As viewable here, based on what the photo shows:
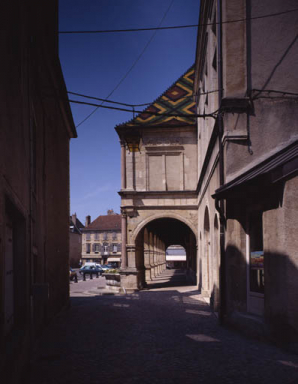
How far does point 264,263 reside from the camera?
A: 7.32 m

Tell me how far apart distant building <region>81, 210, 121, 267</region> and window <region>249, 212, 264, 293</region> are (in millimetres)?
60768

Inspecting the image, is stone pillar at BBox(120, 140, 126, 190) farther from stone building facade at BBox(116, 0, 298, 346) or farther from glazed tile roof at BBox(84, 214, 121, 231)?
glazed tile roof at BBox(84, 214, 121, 231)

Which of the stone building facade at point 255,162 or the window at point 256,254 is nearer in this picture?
the stone building facade at point 255,162

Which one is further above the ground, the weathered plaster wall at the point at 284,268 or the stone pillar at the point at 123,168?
the stone pillar at the point at 123,168

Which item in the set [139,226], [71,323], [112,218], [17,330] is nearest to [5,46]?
[17,330]

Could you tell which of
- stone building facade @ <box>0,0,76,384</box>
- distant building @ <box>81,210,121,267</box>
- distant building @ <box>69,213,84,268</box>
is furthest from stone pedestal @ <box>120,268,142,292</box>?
distant building @ <box>81,210,121,267</box>

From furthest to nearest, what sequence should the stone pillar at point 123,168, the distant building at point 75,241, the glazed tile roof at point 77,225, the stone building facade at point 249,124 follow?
the glazed tile roof at point 77,225
the distant building at point 75,241
the stone pillar at point 123,168
the stone building facade at point 249,124

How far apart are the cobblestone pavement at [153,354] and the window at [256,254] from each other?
1.10 m

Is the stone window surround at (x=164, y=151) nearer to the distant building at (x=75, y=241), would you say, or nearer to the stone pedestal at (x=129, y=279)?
the stone pedestal at (x=129, y=279)

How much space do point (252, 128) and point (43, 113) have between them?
4879 millimetres

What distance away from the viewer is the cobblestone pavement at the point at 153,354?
5.16 meters

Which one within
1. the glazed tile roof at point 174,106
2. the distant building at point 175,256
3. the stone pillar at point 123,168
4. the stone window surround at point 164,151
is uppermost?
the glazed tile roof at point 174,106

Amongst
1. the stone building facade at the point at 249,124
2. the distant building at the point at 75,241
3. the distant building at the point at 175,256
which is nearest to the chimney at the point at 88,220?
the distant building at the point at 75,241

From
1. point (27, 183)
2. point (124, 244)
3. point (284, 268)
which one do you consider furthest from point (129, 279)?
point (27, 183)
